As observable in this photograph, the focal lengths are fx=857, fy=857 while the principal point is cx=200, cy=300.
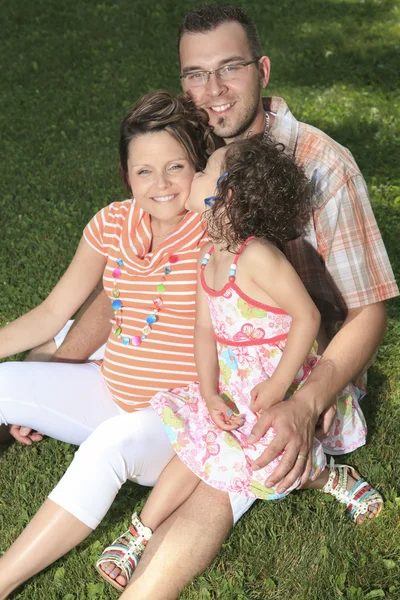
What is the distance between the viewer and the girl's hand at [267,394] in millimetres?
3037

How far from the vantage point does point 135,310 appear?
3.54 m

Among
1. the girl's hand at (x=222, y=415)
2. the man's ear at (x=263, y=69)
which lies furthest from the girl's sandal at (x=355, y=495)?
the man's ear at (x=263, y=69)

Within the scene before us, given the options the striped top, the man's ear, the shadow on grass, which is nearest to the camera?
the striped top

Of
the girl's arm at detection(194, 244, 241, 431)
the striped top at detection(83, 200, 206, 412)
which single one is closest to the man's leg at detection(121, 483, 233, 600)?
the girl's arm at detection(194, 244, 241, 431)

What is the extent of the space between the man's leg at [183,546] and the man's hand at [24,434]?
39.2 inches

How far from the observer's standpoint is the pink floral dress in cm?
310

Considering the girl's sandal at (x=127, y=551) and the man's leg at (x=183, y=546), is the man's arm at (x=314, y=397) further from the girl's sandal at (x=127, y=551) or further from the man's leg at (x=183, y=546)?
the girl's sandal at (x=127, y=551)

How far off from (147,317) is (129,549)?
Answer: 907 mm

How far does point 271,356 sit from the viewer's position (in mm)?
3160

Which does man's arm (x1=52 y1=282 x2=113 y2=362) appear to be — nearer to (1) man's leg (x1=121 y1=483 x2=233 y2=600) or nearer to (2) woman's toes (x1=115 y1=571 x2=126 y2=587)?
(1) man's leg (x1=121 y1=483 x2=233 y2=600)

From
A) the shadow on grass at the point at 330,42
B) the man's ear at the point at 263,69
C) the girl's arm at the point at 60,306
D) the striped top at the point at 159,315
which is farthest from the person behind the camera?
the shadow on grass at the point at 330,42

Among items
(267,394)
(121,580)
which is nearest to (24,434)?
(121,580)

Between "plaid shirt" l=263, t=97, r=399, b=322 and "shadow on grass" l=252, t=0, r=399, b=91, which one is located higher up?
"plaid shirt" l=263, t=97, r=399, b=322

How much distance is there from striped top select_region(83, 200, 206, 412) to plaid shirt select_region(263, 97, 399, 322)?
0.45 m
